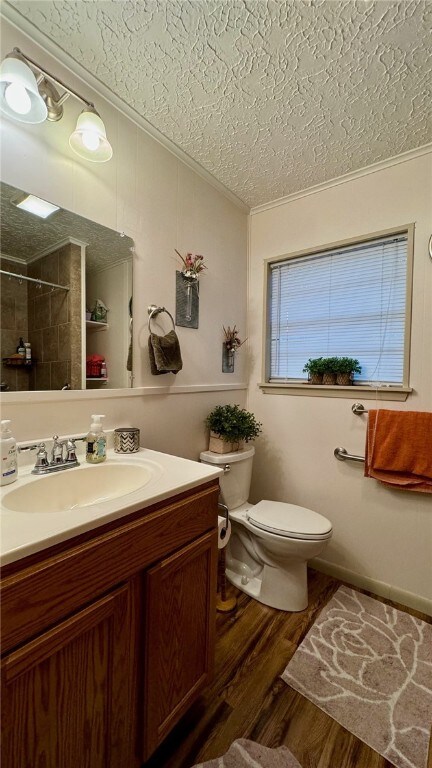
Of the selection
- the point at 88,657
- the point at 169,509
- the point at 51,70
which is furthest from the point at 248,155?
the point at 88,657

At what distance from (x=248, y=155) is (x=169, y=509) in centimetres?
174

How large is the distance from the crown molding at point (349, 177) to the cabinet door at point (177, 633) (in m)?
1.98

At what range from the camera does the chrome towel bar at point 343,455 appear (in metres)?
1.71

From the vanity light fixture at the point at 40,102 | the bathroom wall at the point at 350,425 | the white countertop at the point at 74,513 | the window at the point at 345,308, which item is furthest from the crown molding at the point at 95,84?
the white countertop at the point at 74,513

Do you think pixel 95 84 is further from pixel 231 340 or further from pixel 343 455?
pixel 343 455

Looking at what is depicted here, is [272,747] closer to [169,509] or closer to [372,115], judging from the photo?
[169,509]

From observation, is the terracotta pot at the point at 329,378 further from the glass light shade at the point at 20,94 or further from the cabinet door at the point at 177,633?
the glass light shade at the point at 20,94

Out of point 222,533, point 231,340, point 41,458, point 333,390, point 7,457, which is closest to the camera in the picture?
point 7,457

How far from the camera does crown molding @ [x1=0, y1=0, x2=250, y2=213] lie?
3.28ft

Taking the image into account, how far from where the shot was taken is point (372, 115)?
1.33m

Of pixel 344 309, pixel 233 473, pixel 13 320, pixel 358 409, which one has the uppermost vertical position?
pixel 344 309

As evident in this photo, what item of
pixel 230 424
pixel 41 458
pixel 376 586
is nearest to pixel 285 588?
pixel 376 586

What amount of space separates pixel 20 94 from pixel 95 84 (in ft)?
1.39

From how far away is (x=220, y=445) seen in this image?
173cm
